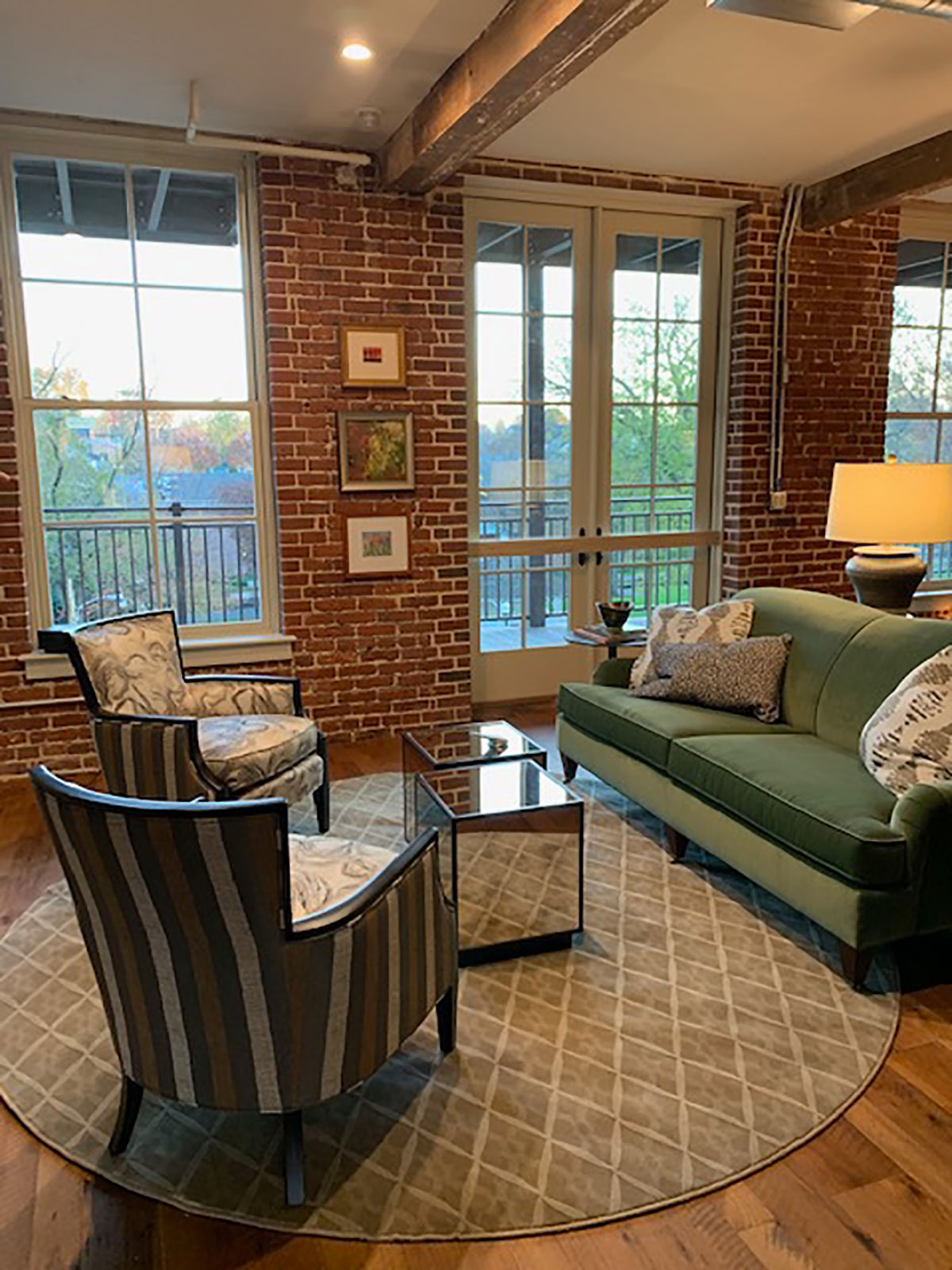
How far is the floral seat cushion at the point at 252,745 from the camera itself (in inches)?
125

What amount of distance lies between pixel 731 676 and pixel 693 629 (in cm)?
34

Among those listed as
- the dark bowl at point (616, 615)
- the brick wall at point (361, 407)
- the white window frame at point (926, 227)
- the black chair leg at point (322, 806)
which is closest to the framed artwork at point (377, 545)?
the brick wall at point (361, 407)

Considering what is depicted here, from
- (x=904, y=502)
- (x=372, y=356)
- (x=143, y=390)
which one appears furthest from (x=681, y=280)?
(x=143, y=390)

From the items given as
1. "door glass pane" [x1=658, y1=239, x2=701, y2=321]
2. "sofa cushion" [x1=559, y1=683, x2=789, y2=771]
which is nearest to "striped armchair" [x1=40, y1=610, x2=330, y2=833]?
"sofa cushion" [x1=559, y1=683, x2=789, y2=771]

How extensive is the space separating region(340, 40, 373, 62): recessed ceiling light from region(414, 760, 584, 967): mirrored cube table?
2.51m

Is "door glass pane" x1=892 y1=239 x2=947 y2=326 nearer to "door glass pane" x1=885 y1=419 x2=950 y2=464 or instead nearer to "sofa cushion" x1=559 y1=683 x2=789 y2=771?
"door glass pane" x1=885 y1=419 x2=950 y2=464

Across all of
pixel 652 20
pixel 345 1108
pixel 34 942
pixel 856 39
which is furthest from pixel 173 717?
pixel 856 39

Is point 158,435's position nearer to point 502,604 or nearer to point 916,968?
point 502,604

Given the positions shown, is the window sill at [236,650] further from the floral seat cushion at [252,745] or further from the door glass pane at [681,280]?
the door glass pane at [681,280]

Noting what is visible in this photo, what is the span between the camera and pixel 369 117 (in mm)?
3910

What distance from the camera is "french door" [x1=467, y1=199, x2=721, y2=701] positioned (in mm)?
4984

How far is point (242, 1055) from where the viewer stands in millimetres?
1772

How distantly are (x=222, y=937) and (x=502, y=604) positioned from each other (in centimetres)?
366

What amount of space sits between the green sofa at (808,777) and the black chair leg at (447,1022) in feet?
3.47
